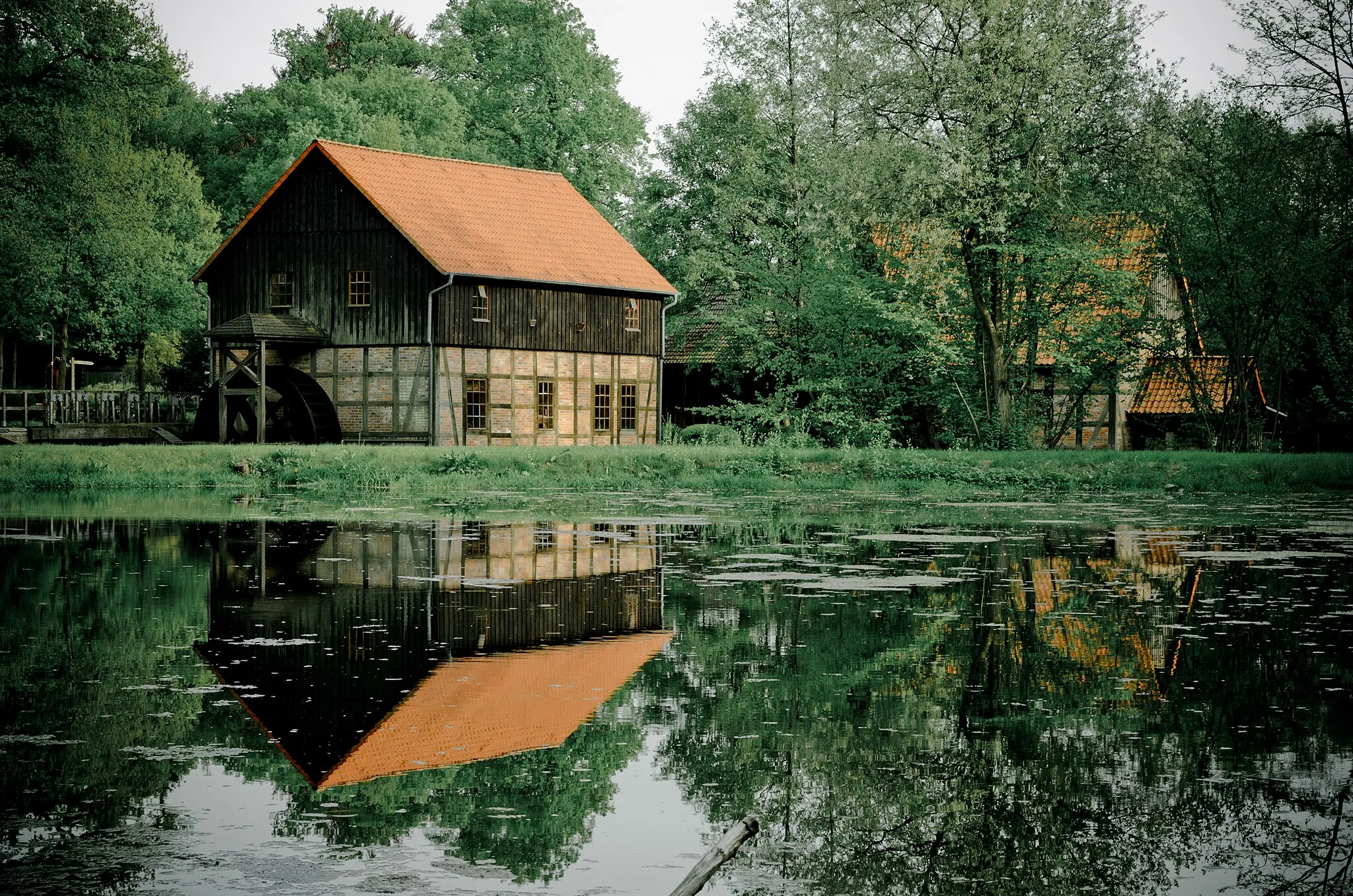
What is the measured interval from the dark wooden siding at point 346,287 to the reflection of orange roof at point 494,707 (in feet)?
93.1

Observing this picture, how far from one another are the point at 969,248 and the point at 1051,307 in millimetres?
2702

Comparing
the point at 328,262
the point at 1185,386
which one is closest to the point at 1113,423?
the point at 1185,386

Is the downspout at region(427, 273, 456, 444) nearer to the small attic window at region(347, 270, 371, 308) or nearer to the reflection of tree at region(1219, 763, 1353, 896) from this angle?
→ the small attic window at region(347, 270, 371, 308)

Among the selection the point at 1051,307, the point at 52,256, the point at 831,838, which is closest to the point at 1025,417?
the point at 1051,307

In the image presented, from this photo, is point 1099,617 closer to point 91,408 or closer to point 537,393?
point 537,393

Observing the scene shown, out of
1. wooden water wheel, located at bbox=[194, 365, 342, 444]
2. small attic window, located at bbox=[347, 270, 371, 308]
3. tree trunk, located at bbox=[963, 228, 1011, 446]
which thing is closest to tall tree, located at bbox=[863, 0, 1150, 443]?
tree trunk, located at bbox=[963, 228, 1011, 446]

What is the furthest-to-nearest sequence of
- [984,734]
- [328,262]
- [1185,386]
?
[1185,386] → [328,262] → [984,734]

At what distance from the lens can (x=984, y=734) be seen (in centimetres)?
796

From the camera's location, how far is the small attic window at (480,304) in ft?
127

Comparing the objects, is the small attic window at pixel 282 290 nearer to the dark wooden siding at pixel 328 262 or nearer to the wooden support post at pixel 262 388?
the dark wooden siding at pixel 328 262

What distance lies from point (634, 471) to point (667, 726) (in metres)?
24.9

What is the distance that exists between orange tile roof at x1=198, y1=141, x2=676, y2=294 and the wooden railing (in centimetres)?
434

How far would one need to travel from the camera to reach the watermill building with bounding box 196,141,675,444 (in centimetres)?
3791

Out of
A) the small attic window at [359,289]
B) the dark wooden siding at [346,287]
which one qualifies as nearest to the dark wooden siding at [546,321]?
the dark wooden siding at [346,287]
